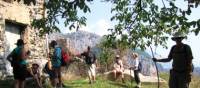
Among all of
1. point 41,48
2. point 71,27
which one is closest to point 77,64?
point 41,48

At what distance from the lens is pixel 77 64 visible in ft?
85.9

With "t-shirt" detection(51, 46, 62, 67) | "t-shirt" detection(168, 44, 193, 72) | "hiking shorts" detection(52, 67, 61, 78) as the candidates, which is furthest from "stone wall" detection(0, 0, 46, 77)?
"t-shirt" detection(168, 44, 193, 72)

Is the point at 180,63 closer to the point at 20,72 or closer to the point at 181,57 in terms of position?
the point at 181,57

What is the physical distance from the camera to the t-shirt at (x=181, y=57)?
1259 centimetres

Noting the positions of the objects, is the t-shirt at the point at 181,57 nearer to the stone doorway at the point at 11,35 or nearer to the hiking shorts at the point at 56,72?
the hiking shorts at the point at 56,72

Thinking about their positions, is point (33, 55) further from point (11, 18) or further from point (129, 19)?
point (129, 19)

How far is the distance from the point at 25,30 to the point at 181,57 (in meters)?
9.43

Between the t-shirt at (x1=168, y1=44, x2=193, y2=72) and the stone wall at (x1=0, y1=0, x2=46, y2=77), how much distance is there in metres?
7.81

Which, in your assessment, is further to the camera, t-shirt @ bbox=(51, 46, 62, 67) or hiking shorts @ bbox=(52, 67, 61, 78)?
hiking shorts @ bbox=(52, 67, 61, 78)

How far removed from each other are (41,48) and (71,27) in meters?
6.08

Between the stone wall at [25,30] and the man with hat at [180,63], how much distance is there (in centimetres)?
776

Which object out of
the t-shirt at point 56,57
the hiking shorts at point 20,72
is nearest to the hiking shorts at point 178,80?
the hiking shorts at point 20,72

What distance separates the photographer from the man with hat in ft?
41.5

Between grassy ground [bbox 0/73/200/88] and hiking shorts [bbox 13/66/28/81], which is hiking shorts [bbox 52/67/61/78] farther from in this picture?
hiking shorts [bbox 13/66/28/81]
